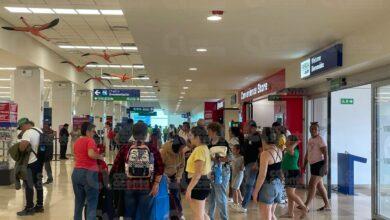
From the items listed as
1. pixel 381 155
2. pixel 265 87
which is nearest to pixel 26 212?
pixel 381 155

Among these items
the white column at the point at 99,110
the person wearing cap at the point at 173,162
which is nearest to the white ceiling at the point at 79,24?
the person wearing cap at the point at 173,162

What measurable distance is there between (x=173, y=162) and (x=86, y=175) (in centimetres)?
116

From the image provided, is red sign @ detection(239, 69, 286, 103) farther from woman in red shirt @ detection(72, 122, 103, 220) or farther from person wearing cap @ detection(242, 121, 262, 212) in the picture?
woman in red shirt @ detection(72, 122, 103, 220)

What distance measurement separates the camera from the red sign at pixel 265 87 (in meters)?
11.0

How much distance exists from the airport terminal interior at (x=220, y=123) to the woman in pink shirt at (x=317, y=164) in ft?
0.07

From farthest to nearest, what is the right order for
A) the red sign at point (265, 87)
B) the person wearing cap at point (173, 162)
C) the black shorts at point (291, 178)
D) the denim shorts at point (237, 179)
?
the red sign at point (265, 87)
the denim shorts at point (237, 179)
the black shorts at point (291, 178)
the person wearing cap at point (173, 162)

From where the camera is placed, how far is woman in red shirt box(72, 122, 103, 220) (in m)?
5.23

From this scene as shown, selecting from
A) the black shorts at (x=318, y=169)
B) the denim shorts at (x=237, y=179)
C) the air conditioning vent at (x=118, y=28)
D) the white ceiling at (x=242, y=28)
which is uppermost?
the air conditioning vent at (x=118, y=28)

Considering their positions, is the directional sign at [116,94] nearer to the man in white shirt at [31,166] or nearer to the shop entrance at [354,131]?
the shop entrance at [354,131]

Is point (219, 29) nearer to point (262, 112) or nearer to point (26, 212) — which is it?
point (26, 212)

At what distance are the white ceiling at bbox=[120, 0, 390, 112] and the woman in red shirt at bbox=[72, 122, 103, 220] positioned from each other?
168cm

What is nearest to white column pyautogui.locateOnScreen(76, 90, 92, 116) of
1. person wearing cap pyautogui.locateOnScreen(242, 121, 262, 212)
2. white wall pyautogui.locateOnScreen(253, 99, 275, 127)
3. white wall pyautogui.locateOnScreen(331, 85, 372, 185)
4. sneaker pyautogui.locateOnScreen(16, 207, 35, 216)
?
white wall pyautogui.locateOnScreen(253, 99, 275, 127)

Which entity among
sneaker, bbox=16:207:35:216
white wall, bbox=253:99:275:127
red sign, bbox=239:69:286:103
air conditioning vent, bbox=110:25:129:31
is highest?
air conditioning vent, bbox=110:25:129:31

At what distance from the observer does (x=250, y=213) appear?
7098mm
